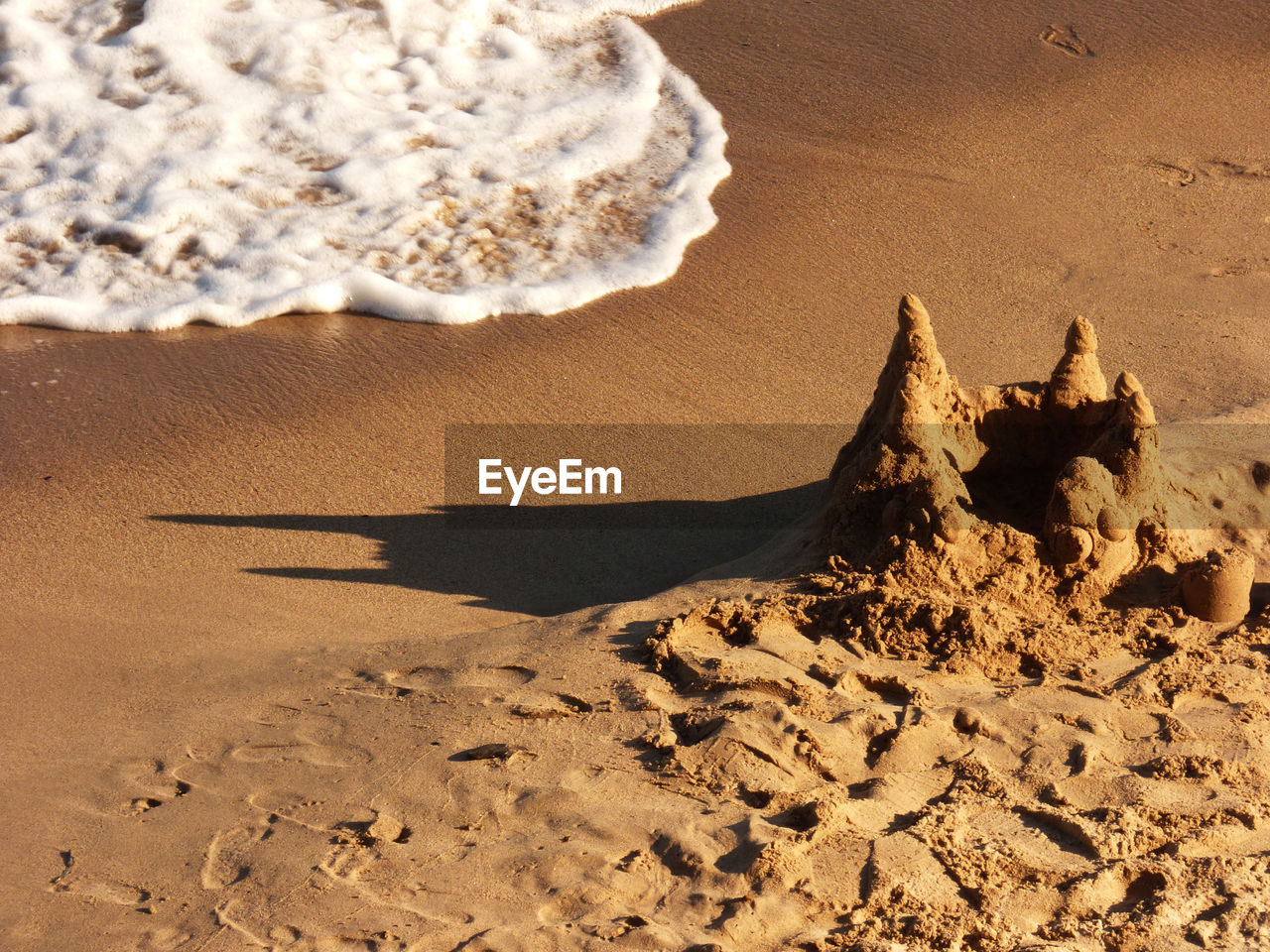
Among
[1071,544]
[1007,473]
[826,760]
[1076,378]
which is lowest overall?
[826,760]

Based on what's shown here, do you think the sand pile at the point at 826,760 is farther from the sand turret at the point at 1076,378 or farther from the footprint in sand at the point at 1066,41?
the footprint in sand at the point at 1066,41

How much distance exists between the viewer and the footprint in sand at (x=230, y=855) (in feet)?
8.42

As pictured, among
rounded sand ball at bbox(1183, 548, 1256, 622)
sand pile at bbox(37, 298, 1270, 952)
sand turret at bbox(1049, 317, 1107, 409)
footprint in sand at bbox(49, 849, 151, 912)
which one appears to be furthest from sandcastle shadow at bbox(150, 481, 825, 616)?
footprint in sand at bbox(49, 849, 151, 912)

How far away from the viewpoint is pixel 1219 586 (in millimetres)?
3250

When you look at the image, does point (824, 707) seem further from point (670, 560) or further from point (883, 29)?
point (883, 29)

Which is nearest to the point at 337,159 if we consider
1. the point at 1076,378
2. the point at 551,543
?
the point at 551,543

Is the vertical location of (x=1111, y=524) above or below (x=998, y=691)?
above

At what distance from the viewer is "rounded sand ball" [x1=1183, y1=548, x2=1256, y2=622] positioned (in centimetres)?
324

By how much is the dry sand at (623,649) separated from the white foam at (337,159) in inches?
9.7

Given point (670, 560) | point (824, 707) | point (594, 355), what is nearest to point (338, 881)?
point (824, 707)

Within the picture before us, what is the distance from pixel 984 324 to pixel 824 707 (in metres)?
2.96

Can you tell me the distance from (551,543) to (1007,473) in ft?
5.29

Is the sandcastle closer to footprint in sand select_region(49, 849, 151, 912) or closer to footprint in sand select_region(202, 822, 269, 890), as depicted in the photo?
footprint in sand select_region(202, 822, 269, 890)

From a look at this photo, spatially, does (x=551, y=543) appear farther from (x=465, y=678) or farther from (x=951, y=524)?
(x=951, y=524)
